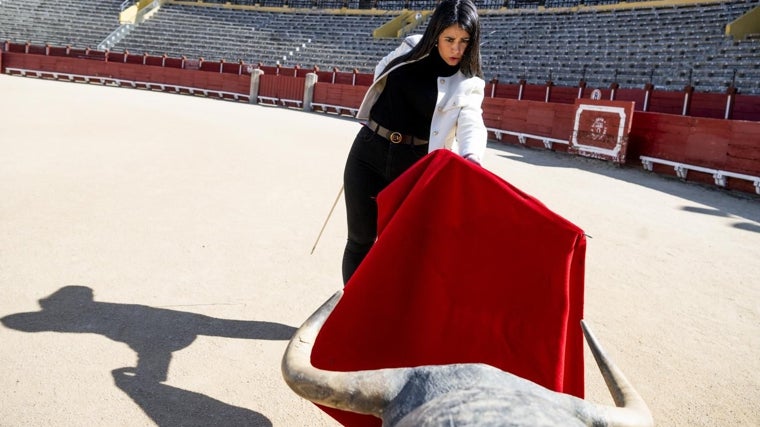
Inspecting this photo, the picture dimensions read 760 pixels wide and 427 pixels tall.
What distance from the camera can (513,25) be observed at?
67.3 ft

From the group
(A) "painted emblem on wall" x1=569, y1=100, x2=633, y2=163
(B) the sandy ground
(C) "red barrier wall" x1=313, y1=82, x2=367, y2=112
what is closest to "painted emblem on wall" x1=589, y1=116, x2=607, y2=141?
(A) "painted emblem on wall" x1=569, y1=100, x2=633, y2=163

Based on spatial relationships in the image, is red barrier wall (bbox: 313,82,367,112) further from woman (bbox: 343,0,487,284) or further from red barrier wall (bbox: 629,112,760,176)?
woman (bbox: 343,0,487,284)

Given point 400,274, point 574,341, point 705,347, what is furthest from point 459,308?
point 705,347

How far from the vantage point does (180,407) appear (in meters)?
1.76

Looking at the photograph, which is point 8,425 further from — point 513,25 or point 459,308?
point 513,25

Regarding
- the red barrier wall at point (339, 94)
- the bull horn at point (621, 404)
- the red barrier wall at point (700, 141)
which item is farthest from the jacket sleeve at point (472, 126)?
the red barrier wall at point (339, 94)

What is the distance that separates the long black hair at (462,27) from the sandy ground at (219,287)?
1.18 m

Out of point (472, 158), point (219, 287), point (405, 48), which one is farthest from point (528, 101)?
point (472, 158)

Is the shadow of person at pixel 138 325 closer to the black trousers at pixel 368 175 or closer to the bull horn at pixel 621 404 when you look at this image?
the black trousers at pixel 368 175

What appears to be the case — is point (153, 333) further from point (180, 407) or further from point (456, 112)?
point (456, 112)

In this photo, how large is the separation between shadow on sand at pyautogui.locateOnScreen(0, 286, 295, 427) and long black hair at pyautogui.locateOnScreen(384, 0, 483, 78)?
3.99 ft

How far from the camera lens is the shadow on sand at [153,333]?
1.75 m

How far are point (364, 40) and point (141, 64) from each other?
8653 mm

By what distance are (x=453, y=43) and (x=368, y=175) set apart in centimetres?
53
